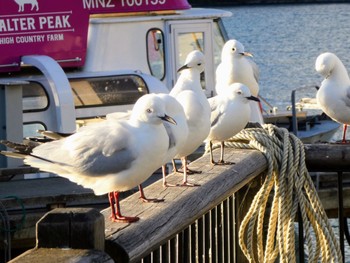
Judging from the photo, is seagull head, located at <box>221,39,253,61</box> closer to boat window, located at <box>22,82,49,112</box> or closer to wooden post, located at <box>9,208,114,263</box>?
boat window, located at <box>22,82,49,112</box>

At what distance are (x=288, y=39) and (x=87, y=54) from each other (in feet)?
165

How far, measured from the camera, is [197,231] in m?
4.26

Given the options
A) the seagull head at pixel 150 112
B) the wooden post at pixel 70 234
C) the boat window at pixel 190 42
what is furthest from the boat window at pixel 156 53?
the wooden post at pixel 70 234

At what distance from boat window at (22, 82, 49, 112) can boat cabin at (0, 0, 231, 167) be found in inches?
0.4

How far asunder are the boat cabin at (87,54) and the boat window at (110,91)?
12 millimetres

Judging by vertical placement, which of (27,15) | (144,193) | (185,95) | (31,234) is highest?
(27,15)

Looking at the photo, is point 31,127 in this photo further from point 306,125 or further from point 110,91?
point 306,125

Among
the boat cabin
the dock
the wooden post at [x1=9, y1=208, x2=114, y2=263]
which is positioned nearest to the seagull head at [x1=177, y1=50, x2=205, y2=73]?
the dock

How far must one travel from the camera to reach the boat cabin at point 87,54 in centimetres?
1229

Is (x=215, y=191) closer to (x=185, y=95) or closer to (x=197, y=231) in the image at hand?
(x=197, y=231)

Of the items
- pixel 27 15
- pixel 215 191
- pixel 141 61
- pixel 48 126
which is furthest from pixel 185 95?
pixel 141 61

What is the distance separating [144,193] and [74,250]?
115 cm

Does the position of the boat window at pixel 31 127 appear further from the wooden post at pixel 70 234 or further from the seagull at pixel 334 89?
the wooden post at pixel 70 234

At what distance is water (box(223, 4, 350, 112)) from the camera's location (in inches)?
1554
